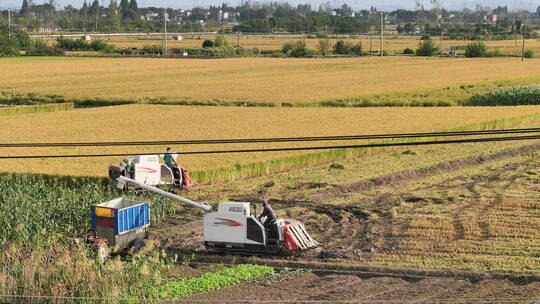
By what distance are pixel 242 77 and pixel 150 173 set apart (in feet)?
191

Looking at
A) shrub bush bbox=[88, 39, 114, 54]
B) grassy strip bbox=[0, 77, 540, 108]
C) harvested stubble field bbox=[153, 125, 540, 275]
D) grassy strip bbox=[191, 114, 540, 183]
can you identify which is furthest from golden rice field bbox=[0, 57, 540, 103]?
harvested stubble field bbox=[153, 125, 540, 275]

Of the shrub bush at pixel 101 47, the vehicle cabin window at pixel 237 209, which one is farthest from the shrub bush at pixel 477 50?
the vehicle cabin window at pixel 237 209

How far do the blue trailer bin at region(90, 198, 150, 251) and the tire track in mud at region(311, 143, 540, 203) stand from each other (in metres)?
7.82

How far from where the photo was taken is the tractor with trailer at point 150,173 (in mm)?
29078

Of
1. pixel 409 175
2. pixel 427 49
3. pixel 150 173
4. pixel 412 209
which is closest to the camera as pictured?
pixel 412 209

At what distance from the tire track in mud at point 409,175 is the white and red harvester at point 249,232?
7095 mm

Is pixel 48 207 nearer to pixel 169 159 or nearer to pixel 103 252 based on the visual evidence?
pixel 103 252

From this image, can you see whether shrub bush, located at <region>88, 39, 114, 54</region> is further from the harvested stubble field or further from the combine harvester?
the combine harvester

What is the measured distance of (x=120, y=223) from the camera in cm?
2311

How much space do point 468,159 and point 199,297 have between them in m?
21.3

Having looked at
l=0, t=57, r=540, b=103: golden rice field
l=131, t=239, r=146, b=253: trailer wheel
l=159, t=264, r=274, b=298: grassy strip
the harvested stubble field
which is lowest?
l=159, t=264, r=274, b=298: grassy strip

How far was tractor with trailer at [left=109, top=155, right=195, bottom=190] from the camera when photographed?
29.1m

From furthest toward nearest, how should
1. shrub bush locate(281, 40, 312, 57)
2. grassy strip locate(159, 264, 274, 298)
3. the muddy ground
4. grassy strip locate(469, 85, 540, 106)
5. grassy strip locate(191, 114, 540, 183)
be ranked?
shrub bush locate(281, 40, 312, 57), grassy strip locate(469, 85, 540, 106), grassy strip locate(191, 114, 540, 183), grassy strip locate(159, 264, 274, 298), the muddy ground

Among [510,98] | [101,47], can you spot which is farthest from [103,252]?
[101,47]
